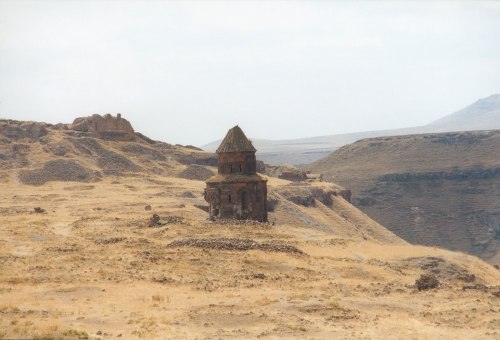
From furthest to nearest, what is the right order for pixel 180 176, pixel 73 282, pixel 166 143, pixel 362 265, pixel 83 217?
pixel 166 143
pixel 180 176
pixel 83 217
pixel 362 265
pixel 73 282

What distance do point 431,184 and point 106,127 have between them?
69.7 meters

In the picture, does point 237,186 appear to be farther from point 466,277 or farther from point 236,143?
point 466,277

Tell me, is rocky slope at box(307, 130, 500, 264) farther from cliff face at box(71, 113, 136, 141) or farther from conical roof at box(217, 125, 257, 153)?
conical roof at box(217, 125, 257, 153)

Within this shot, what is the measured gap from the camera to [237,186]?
130ft

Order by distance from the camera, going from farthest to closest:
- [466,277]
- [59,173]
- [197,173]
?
[197,173] → [59,173] → [466,277]

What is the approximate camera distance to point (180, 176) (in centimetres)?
7369

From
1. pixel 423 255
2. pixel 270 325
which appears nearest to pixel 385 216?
pixel 423 255

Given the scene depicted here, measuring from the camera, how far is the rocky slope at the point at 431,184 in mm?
103750

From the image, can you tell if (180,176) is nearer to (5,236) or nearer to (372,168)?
(5,236)

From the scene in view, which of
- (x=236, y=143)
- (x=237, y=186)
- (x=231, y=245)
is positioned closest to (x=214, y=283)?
(x=231, y=245)

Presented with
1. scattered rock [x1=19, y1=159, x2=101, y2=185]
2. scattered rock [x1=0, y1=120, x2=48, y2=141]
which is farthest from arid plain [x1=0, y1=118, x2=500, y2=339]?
scattered rock [x1=0, y1=120, x2=48, y2=141]

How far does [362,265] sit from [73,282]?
48.0 ft

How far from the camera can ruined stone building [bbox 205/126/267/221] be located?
39656 millimetres

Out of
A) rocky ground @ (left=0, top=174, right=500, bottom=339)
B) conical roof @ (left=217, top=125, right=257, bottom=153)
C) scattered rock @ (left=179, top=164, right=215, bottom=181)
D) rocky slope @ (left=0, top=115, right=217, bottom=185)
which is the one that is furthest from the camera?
scattered rock @ (left=179, top=164, right=215, bottom=181)
